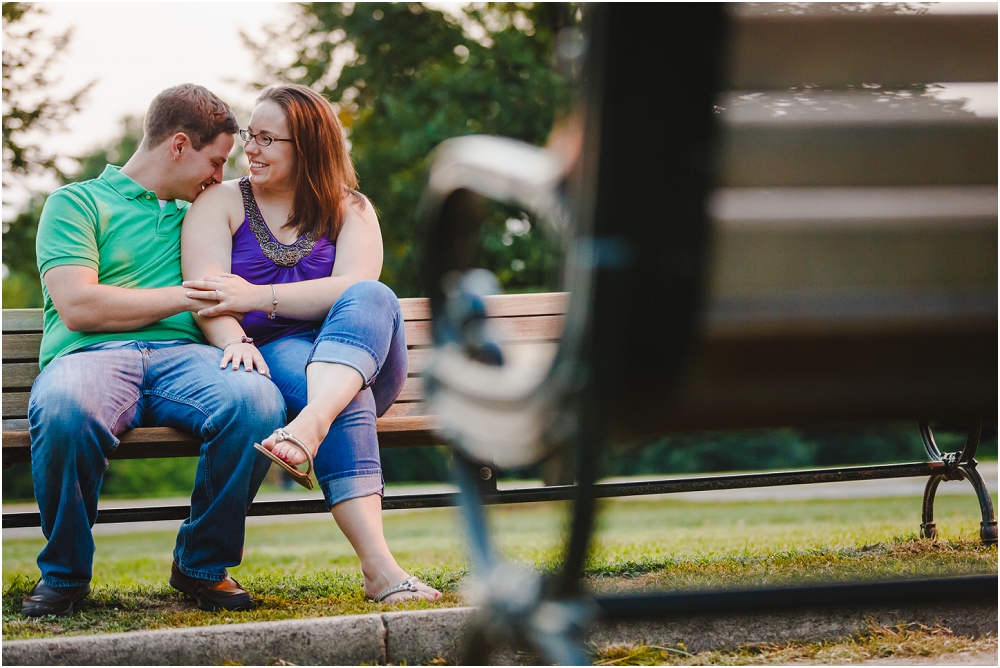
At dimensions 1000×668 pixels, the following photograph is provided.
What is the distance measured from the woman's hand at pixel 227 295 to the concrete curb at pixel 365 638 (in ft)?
2.93

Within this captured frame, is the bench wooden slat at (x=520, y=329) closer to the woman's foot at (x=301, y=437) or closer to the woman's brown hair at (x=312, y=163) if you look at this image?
the woman's brown hair at (x=312, y=163)

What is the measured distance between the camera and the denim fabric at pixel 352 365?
226cm

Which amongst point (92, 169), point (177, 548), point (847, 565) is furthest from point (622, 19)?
point (92, 169)

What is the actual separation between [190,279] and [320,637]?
1.13m

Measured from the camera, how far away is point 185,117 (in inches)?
106

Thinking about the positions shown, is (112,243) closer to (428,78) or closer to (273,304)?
(273,304)

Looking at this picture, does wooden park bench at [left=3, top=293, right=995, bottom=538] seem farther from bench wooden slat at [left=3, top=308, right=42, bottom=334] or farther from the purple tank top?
the purple tank top

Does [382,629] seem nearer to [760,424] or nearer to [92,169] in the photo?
[760,424]

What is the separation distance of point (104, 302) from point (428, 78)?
10.8m

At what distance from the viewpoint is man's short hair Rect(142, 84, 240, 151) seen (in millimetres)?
2705

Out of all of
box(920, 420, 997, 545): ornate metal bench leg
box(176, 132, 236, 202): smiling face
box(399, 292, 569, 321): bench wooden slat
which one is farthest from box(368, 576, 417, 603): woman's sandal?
box(920, 420, 997, 545): ornate metal bench leg

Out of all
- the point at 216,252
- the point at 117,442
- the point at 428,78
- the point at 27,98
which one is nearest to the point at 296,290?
the point at 216,252

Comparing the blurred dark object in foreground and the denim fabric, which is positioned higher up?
the blurred dark object in foreground

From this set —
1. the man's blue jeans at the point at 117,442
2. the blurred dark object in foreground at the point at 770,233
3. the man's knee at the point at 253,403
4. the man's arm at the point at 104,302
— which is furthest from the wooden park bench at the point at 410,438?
the blurred dark object in foreground at the point at 770,233
